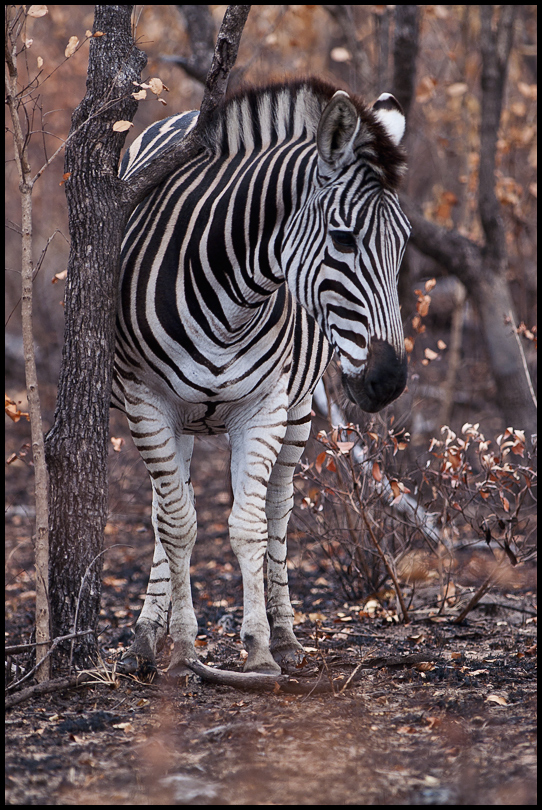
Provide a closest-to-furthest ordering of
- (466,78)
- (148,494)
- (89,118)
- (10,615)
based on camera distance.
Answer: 1. (89,118)
2. (10,615)
3. (148,494)
4. (466,78)

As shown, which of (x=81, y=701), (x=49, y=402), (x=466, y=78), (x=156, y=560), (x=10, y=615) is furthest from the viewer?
(x=49, y=402)

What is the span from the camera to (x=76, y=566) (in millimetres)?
3844

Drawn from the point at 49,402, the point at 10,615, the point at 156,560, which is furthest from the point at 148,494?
the point at 156,560

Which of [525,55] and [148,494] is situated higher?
[525,55]

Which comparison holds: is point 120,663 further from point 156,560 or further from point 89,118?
point 89,118

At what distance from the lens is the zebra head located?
3.39m

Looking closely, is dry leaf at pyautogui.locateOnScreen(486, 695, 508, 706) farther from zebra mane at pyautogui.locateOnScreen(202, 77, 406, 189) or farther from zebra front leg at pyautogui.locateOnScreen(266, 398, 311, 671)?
zebra mane at pyautogui.locateOnScreen(202, 77, 406, 189)

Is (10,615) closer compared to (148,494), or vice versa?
(10,615)

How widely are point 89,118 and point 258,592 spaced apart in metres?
2.51

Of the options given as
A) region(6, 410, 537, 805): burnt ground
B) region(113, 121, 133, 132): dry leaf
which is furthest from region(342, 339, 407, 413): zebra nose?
region(113, 121, 133, 132): dry leaf

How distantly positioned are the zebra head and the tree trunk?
0.98 metres

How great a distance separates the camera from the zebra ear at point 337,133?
337 cm

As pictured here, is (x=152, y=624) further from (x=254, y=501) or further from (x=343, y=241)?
(x=343, y=241)

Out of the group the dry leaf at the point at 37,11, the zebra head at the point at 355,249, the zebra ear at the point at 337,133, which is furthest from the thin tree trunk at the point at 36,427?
the zebra ear at the point at 337,133
